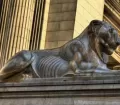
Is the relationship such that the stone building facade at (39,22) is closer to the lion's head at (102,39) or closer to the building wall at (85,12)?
the building wall at (85,12)

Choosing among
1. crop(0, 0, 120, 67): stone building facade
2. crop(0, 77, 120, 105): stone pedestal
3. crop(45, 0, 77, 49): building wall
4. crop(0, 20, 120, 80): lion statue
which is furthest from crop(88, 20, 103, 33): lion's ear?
crop(45, 0, 77, 49): building wall

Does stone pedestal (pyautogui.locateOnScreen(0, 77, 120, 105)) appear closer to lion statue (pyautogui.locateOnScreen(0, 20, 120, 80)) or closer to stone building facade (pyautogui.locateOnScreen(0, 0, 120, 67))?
lion statue (pyautogui.locateOnScreen(0, 20, 120, 80))

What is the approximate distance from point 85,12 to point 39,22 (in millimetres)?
1823

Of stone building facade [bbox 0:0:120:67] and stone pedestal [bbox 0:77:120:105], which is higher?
stone building facade [bbox 0:0:120:67]

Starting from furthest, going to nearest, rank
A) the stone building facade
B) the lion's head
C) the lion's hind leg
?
the stone building facade → the lion's hind leg → the lion's head

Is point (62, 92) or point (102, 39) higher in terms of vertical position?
point (102, 39)

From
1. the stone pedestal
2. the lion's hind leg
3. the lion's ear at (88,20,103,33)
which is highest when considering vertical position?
the lion's ear at (88,20,103,33)

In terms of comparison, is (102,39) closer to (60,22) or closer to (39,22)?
(39,22)

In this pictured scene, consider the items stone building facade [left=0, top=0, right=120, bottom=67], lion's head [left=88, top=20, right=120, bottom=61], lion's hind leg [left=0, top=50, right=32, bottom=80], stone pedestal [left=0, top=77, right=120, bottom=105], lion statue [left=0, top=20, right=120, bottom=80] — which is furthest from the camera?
stone building facade [left=0, top=0, right=120, bottom=67]

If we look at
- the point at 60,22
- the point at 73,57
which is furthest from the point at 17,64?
the point at 60,22

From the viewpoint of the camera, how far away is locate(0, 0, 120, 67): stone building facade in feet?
46.4

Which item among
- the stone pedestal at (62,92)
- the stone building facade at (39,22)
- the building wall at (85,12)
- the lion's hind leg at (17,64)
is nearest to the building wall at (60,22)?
the stone building facade at (39,22)

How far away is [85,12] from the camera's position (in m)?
16.2

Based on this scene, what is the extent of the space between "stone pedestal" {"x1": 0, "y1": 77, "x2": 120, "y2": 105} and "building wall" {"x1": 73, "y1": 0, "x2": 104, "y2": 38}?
7829 millimetres
